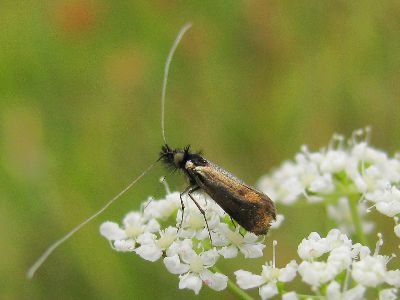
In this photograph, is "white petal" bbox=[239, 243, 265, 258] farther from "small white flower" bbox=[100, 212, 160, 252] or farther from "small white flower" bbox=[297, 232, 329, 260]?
"small white flower" bbox=[100, 212, 160, 252]

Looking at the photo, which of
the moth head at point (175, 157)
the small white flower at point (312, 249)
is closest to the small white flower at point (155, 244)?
the moth head at point (175, 157)

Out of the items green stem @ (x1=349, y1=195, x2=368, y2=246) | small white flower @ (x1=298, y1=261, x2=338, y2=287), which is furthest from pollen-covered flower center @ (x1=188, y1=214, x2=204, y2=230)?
green stem @ (x1=349, y1=195, x2=368, y2=246)

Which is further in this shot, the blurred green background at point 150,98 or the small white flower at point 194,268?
the blurred green background at point 150,98

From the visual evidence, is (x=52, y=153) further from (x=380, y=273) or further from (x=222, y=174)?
(x=380, y=273)

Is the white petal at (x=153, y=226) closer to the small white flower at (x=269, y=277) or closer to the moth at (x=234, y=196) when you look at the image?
the moth at (x=234, y=196)

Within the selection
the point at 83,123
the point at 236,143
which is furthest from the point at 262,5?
the point at 83,123

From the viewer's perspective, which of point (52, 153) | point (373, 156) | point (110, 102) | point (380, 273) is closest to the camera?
point (380, 273)

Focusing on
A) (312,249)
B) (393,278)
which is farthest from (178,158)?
(393,278)
